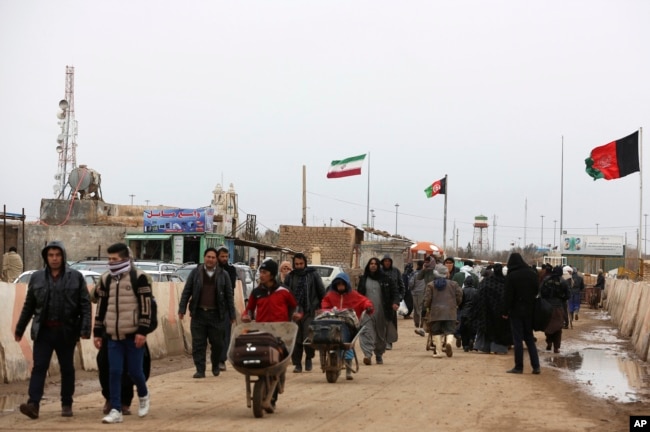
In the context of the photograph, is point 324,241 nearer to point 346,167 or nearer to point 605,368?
point 346,167

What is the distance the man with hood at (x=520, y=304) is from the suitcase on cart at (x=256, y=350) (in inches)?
244

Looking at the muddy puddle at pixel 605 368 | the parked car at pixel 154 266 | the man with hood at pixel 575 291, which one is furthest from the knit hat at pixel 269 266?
the man with hood at pixel 575 291

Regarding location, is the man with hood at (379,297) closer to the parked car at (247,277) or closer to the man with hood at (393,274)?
the man with hood at (393,274)

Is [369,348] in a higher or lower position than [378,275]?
lower

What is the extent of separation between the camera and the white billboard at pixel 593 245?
92.6 m

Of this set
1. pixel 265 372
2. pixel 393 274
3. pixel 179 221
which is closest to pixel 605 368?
pixel 393 274

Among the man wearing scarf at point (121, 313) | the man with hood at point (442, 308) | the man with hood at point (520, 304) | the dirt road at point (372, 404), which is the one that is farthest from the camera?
the man with hood at point (442, 308)

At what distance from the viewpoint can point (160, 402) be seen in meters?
11.9

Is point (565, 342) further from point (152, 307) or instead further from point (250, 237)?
point (250, 237)

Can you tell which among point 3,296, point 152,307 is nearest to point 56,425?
point 152,307

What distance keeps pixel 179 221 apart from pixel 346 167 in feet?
64.2

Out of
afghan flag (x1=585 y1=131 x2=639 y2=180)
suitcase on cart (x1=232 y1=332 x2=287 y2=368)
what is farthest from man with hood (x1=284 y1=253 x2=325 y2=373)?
afghan flag (x1=585 y1=131 x2=639 y2=180)

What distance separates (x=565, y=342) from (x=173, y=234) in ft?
80.6

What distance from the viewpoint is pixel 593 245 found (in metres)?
93.4
